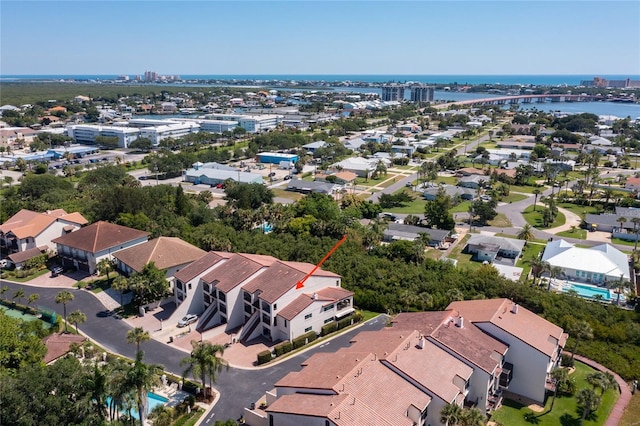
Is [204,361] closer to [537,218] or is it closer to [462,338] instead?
[462,338]

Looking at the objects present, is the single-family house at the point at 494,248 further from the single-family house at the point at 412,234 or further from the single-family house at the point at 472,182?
the single-family house at the point at 472,182

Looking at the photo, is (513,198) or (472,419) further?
(513,198)

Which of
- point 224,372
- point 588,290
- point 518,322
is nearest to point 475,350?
point 518,322

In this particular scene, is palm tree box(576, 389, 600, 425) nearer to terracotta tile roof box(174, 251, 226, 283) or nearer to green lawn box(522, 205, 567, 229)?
terracotta tile roof box(174, 251, 226, 283)

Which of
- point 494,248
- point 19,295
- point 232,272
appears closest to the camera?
point 232,272

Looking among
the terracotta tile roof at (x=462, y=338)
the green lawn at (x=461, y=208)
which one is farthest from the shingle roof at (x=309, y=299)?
the green lawn at (x=461, y=208)

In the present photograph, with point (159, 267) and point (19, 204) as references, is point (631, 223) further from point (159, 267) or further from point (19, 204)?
point (19, 204)
